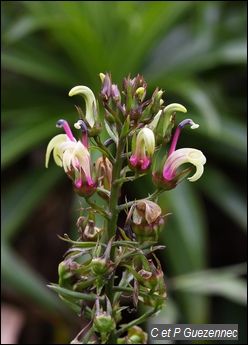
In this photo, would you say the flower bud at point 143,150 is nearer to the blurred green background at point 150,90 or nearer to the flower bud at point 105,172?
the flower bud at point 105,172

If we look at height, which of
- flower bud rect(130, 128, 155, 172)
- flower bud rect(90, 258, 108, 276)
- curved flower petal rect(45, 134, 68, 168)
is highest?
curved flower petal rect(45, 134, 68, 168)

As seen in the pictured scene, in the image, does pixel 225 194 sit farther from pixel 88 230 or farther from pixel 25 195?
pixel 88 230

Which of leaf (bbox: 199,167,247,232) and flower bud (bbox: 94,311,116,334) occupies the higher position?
leaf (bbox: 199,167,247,232)

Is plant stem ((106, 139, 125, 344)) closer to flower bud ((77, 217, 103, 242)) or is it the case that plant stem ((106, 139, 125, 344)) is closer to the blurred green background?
flower bud ((77, 217, 103, 242))

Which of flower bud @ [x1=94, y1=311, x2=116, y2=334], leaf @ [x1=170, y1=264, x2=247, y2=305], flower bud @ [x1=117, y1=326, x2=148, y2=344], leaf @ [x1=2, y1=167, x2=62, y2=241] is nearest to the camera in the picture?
flower bud @ [x1=94, y1=311, x2=116, y2=334]

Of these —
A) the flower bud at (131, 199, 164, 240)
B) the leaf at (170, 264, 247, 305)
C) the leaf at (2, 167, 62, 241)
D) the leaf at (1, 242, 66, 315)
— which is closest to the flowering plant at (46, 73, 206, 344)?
the flower bud at (131, 199, 164, 240)

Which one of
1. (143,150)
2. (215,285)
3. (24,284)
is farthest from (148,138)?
(24,284)

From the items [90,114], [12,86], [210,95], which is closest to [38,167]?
[12,86]

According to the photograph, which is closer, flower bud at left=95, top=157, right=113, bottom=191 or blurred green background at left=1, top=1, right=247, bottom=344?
flower bud at left=95, top=157, right=113, bottom=191
